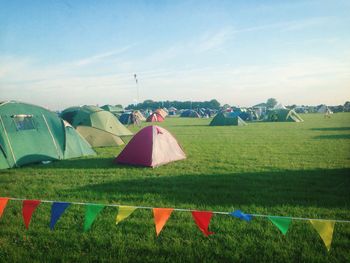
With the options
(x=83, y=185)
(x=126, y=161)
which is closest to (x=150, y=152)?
(x=126, y=161)

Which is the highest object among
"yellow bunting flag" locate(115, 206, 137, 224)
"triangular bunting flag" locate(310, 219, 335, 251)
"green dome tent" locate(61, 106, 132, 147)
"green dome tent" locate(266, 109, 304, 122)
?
"green dome tent" locate(61, 106, 132, 147)

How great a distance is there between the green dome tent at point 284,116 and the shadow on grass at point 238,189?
3155cm

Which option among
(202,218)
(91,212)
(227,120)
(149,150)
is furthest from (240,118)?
(91,212)

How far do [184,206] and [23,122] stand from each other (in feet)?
25.7

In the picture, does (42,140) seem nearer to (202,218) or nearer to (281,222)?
(202,218)

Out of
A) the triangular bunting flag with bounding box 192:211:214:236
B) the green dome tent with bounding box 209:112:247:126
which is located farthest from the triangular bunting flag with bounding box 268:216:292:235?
the green dome tent with bounding box 209:112:247:126

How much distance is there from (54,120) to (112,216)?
7698 millimetres

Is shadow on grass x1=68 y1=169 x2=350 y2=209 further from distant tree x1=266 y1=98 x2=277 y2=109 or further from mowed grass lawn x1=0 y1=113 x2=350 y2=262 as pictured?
distant tree x1=266 y1=98 x2=277 y2=109

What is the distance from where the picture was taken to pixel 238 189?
7.21 metres

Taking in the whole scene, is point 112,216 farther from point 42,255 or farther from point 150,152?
point 150,152

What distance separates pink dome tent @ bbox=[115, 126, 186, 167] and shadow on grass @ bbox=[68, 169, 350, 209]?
182cm

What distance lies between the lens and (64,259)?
13.7ft

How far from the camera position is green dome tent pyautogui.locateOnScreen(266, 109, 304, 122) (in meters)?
39.0

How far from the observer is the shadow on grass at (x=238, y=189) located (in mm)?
6332
